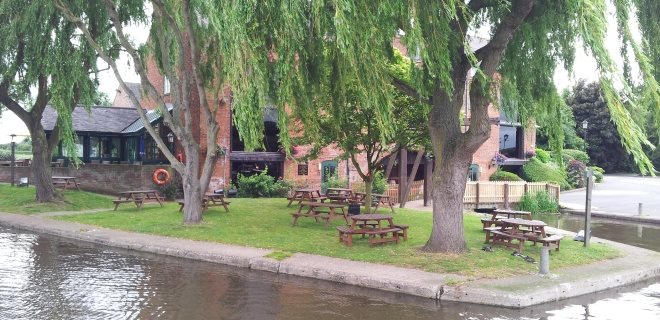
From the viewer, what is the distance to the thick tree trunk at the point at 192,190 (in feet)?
50.6

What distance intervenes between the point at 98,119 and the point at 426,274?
24.4 meters

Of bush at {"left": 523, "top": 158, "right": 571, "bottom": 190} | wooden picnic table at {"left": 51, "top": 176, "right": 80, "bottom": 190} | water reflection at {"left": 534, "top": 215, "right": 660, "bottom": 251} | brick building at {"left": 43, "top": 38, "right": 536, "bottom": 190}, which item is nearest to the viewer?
water reflection at {"left": 534, "top": 215, "right": 660, "bottom": 251}

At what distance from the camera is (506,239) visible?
42.2 ft

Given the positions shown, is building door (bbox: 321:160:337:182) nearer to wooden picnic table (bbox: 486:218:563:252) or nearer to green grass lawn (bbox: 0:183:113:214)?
green grass lawn (bbox: 0:183:113:214)

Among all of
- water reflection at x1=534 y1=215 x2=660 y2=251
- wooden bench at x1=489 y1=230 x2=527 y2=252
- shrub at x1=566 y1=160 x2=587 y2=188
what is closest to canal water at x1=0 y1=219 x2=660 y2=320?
wooden bench at x1=489 y1=230 x2=527 y2=252

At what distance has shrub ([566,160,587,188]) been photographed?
120 feet

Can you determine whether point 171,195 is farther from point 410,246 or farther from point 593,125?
point 593,125

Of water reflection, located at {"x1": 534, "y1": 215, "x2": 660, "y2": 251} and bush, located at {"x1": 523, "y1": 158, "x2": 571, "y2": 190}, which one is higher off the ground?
bush, located at {"x1": 523, "y1": 158, "x2": 571, "y2": 190}

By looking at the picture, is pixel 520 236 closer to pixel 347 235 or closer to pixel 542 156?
pixel 347 235

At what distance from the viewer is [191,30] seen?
1437 cm

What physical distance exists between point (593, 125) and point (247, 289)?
51316mm

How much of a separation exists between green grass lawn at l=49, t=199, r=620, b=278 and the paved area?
10.6 metres

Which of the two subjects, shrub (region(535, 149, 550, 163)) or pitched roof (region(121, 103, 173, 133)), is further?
shrub (region(535, 149, 550, 163))

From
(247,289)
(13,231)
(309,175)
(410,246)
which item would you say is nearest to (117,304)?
(247,289)
